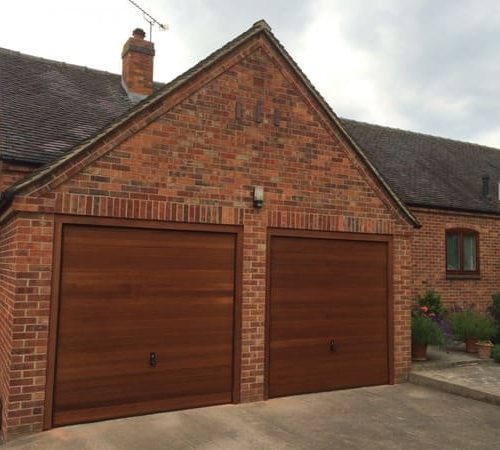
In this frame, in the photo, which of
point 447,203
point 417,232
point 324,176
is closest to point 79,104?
point 324,176

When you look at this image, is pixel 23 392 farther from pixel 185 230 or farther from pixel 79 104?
pixel 79 104

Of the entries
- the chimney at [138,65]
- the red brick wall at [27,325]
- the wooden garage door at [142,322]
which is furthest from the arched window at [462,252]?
the red brick wall at [27,325]

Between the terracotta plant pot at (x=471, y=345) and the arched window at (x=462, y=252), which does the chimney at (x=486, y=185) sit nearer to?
the arched window at (x=462, y=252)

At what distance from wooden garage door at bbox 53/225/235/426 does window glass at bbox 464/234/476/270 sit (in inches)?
378

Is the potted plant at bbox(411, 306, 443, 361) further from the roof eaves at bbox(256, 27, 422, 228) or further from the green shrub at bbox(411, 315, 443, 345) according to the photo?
the roof eaves at bbox(256, 27, 422, 228)

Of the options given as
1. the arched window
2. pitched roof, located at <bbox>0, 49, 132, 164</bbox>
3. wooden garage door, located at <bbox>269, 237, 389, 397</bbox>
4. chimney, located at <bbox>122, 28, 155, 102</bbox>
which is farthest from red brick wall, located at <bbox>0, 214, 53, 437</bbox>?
the arched window

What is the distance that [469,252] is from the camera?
1371cm

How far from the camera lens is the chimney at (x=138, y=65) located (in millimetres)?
11791

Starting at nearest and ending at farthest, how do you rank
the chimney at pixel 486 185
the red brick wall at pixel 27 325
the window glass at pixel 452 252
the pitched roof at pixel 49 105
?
the red brick wall at pixel 27 325
the pitched roof at pixel 49 105
the window glass at pixel 452 252
the chimney at pixel 486 185

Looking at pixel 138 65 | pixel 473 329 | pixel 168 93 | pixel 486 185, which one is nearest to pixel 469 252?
pixel 486 185

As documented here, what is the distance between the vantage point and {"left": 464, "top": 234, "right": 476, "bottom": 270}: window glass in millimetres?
13602

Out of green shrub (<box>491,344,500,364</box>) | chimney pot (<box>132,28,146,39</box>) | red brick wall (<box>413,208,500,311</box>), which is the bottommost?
green shrub (<box>491,344,500,364</box>)

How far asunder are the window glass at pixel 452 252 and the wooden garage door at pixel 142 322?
884 centimetres

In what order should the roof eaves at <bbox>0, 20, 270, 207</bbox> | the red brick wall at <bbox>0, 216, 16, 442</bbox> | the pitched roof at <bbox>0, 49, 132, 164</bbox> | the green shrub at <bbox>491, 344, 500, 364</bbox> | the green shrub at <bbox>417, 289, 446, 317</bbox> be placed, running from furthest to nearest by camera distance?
the green shrub at <bbox>417, 289, 446, 317</bbox>, the green shrub at <bbox>491, 344, 500, 364</bbox>, the pitched roof at <bbox>0, 49, 132, 164</bbox>, the roof eaves at <bbox>0, 20, 270, 207</bbox>, the red brick wall at <bbox>0, 216, 16, 442</bbox>
